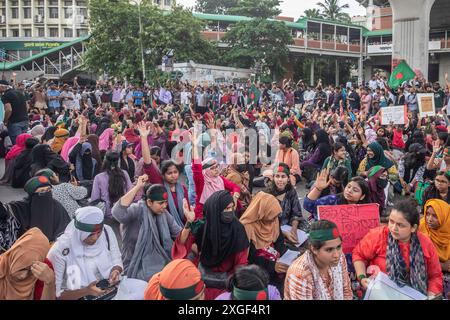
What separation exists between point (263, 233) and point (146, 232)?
958 mm

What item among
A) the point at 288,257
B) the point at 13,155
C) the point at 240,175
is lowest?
the point at 288,257

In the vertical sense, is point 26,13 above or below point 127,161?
above

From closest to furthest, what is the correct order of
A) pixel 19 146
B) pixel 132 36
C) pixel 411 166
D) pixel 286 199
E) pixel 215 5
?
pixel 286 199
pixel 411 166
pixel 19 146
pixel 132 36
pixel 215 5

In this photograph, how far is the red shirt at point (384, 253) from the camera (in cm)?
321

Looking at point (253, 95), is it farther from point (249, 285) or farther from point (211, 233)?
point (249, 285)

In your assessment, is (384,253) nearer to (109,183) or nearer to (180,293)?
(180,293)

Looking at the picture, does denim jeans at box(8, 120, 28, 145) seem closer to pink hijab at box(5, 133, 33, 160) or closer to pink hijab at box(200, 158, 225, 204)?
pink hijab at box(5, 133, 33, 160)

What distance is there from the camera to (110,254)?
137 inches

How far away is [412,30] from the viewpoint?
61.5 feet

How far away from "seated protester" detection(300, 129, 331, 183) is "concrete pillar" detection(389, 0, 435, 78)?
12259 millimetres

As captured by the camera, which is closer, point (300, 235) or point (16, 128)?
point (300, 235)

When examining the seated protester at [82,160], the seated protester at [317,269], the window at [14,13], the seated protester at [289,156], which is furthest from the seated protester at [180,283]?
the window at [14,13]

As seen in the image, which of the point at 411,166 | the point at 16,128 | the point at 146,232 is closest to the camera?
the point at 146,232

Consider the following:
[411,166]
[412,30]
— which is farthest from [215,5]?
[411,166]
